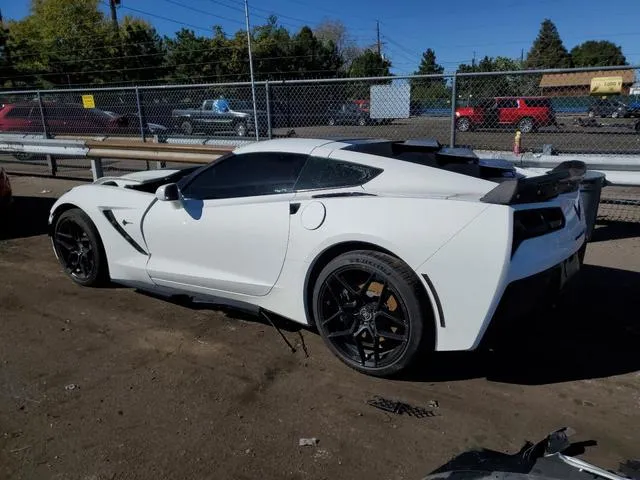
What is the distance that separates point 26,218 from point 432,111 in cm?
626

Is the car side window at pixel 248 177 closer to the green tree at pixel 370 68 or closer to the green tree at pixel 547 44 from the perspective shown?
the green tree at pixel 370 68

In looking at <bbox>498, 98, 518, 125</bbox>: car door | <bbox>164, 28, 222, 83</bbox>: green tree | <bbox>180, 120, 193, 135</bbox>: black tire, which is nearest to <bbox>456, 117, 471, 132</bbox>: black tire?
<bbox>498, 98, 518, 125</bbox>: car door

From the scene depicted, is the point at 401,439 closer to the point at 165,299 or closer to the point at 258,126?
the point at 165,299

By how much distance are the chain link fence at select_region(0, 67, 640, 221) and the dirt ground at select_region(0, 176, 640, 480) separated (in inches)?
125

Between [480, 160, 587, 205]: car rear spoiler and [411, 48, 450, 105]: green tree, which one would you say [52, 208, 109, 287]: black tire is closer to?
[480, 160, 587, 205]: car rear spoiler

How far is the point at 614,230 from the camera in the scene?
6648mm

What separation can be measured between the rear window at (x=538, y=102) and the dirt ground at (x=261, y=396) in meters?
3.77

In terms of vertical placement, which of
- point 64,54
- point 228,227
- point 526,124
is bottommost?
point 228,227

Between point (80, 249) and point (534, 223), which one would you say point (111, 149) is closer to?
point (80, 249)

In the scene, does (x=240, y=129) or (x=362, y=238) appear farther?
(x=240, y=129)

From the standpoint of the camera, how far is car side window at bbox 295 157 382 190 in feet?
10.9

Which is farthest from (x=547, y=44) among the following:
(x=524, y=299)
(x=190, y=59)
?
(x=524, y=299)

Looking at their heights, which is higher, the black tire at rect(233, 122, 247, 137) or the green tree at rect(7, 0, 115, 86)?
the green tree at rect(7, 0, 115, 86)

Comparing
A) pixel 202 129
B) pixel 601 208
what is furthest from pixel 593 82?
pixel 202 129
